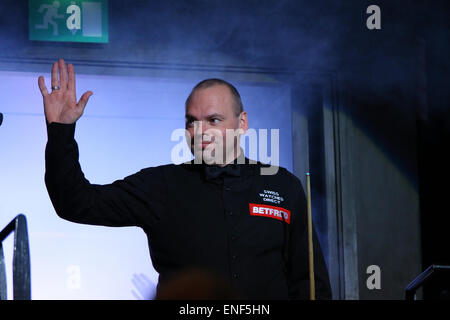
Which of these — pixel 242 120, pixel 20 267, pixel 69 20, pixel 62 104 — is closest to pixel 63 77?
pixel 62 104

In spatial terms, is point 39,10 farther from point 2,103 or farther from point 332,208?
point 332,208

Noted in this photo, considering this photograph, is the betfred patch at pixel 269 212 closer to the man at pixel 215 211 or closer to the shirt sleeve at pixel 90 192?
the man at pixel 215 211

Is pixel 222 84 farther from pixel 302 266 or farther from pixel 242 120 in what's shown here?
pixel 302 266

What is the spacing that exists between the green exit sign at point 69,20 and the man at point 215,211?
1.20 meters

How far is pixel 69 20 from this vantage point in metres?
2.94

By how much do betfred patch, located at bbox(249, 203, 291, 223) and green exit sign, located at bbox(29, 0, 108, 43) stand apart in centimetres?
146

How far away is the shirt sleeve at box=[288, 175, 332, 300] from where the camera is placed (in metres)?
1.81

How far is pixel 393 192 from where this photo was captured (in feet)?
10.5

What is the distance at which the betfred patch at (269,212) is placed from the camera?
6.14ft

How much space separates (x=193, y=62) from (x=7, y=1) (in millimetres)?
915

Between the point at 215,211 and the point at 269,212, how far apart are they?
166 millimetres

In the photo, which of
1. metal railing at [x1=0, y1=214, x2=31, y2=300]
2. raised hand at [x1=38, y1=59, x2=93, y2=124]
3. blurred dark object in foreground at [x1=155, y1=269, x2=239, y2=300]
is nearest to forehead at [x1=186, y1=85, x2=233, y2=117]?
raised hand at [x1=38, y1=59, x2=93, y2=124]

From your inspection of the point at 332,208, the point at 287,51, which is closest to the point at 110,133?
the point at 287,51

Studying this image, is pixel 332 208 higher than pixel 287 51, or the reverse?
pixel 287 51
